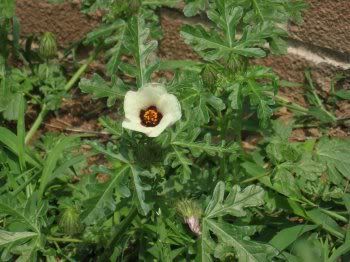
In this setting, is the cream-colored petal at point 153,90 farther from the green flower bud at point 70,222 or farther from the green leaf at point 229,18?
the green flower bud at point 70,222

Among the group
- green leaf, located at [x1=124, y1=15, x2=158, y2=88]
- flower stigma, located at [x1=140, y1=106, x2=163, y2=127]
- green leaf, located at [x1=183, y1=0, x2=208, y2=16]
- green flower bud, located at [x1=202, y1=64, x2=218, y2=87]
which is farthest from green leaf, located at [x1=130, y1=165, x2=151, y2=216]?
green leaf, located at [x1=183, y1=0, x2=208, y2=16]

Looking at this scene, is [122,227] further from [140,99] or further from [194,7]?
[194,7]

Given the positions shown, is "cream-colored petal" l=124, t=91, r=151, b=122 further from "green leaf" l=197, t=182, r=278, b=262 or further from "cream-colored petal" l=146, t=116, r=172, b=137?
"green leaf" l=197, t=182, r=278, b=262

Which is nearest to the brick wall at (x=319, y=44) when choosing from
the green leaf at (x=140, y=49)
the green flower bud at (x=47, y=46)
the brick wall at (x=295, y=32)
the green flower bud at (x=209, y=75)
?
the brick wall at (x=295, y=32)

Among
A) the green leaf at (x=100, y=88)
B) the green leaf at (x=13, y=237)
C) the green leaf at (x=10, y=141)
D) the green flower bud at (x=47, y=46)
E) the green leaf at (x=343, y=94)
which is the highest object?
the green leaf at (x=100, y=88)

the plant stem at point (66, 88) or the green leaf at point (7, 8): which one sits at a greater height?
the green leaf at point (7, 8)

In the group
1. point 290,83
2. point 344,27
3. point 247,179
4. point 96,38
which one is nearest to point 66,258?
point 247,179
